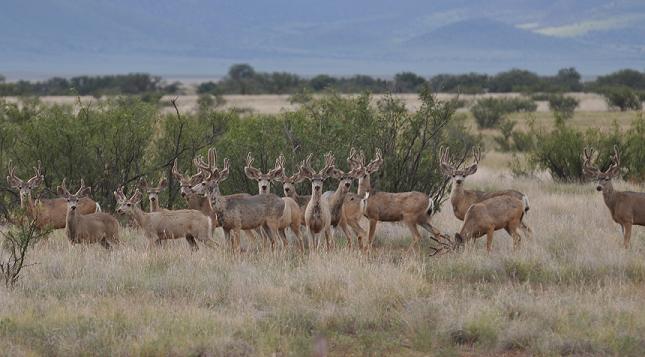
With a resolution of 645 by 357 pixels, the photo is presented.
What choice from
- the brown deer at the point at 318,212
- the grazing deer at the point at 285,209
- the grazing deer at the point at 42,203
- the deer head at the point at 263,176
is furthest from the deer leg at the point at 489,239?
the grazing deer at the point at 42,203

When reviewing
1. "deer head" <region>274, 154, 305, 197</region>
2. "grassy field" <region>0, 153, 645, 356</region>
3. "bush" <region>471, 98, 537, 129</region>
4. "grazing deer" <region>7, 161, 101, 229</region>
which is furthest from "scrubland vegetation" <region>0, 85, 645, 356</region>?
"bush" <region>471, 98, 537, 129</region>

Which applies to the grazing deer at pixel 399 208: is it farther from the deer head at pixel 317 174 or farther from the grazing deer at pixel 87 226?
the grazing deer at pixel 87 226

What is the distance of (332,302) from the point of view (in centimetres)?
1168

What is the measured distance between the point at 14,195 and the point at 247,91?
2761 inches

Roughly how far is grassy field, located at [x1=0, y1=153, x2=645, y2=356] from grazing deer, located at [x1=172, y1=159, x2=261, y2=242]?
2.51ft

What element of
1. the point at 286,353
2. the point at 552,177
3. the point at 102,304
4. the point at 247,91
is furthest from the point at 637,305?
the point at 247,91

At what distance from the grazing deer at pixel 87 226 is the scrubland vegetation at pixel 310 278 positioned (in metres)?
0.38

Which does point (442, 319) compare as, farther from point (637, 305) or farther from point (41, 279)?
point (41, 279)

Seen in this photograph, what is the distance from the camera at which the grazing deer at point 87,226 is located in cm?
1498

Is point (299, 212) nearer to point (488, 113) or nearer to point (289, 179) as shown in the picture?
point (289, 179)

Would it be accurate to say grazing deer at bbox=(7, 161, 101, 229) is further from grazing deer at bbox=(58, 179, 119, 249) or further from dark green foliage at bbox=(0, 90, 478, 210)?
dark green foliage at bbox=(0, 90, 478, 210)

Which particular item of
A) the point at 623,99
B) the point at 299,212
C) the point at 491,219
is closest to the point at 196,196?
the point at 299,212

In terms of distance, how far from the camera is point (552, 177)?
25.0 metres

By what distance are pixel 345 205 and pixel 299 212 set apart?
769 millimetres
